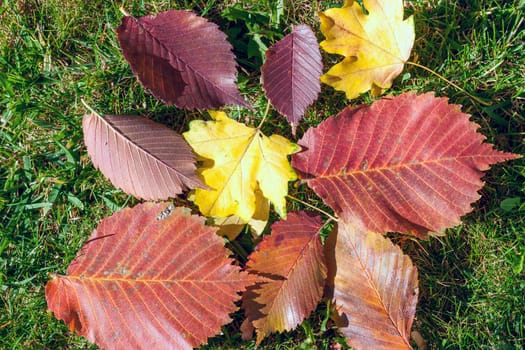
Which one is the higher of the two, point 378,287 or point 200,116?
point 200,116

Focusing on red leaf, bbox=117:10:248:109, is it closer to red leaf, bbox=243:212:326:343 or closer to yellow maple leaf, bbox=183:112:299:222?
yellow maple leaf, bbox=183:112:299:222

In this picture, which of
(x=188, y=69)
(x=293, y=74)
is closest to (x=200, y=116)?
(x=188, y=69)

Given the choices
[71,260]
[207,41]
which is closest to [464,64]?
[207,41]

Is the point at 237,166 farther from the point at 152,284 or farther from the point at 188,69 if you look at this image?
the point at 152,284

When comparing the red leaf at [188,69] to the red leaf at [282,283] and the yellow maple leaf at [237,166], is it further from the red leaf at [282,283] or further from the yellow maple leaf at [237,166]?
the red leaf at [282,283]

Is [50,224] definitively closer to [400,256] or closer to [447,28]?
[400,256]

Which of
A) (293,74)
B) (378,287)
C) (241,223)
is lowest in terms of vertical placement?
(378,287)

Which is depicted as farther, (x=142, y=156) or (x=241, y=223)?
(x=241, y=223)
